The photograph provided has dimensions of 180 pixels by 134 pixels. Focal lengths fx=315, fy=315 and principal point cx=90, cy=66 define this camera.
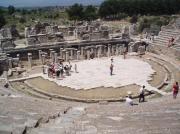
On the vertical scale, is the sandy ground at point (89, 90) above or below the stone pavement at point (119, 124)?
below

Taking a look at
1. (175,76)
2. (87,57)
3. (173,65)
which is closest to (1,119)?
(175,76)

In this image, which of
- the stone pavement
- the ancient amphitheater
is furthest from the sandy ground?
the stone pavement

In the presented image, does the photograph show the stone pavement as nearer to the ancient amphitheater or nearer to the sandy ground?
the ancient amphitheater

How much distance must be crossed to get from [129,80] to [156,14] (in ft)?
219

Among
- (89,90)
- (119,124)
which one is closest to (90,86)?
(89,90)

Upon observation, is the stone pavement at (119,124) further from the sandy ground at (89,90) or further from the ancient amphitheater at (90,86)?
the sandy ground at (89,90)

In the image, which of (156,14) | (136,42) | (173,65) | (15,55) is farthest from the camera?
(156,14)

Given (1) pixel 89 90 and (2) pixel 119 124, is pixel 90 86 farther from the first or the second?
(2) pixel 119 124

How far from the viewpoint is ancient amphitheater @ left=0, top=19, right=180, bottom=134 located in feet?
35.3

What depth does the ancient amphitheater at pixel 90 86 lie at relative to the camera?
10766mm

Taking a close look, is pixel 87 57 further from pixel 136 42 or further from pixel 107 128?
pixel 107 128

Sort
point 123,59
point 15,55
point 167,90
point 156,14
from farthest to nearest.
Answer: point 156,14, point 15,55, point 123,59, point 167,90

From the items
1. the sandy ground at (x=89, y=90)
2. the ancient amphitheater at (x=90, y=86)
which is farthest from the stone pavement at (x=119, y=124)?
the sandy ground at (x=89, y=90)

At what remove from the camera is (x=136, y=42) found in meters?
39.6
